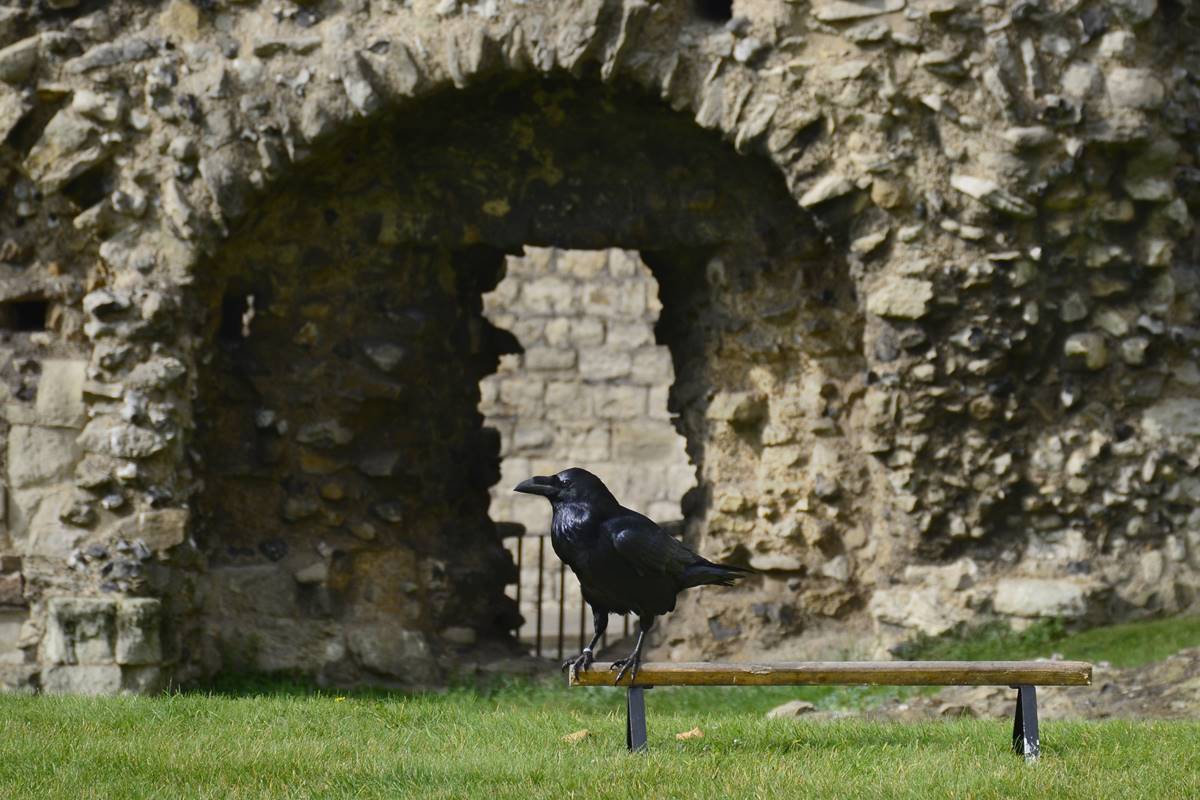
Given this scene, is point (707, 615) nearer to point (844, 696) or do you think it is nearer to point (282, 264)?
point (844, 696)

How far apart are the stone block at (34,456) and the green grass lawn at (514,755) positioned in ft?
4.57

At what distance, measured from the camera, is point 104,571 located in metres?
7.29

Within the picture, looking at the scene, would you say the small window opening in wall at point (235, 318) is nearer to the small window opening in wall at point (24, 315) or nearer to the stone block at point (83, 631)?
the small window opening in wall at point (24, 315)

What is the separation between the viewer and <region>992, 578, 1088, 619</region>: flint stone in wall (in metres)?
7.42

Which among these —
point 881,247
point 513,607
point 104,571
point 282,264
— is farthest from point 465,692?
point 881,247

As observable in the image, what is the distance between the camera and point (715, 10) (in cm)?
762

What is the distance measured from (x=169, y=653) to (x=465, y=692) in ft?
4.46

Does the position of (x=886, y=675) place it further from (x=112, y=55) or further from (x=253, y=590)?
(x=112, y=55)

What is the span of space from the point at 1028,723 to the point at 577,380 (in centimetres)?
789

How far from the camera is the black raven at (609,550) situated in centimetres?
494

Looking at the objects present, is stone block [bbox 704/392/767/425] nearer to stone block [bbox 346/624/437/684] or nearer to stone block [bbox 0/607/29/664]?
stone block [bbox 346/624/437/684]

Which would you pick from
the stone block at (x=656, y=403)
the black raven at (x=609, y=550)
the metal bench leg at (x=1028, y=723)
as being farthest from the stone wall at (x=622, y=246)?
the stone block at (x=656, y=403)

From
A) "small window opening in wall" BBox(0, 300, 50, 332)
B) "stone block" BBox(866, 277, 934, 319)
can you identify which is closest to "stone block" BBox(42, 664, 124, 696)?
"small window opening in wall" BBox(0, 300, 50, 332)

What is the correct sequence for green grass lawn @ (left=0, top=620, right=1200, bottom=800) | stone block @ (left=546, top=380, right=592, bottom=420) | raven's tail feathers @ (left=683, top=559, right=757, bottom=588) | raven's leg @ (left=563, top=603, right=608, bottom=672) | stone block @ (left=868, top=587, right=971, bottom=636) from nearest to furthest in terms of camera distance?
green grass lawn @ (left=0, top=620, right=1200, bottom=800)
raven's leg @ (left=563, top=603, right=608, bottom=672)
raven's tail feathers @ (left=683, top=559, right=757, bottom=588)
stone block @ (left=868, top=587, right=971, bottom=636)
stone block @ (left=546, top=380, right=592, bottom=420)
